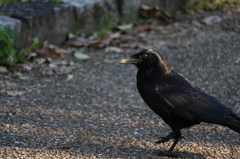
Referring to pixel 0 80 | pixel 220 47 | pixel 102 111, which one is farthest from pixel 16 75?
pixel 220 47

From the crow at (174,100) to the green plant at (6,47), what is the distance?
1.79m

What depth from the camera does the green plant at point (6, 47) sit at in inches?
183

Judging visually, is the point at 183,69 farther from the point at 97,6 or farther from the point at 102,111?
the point at 97,6

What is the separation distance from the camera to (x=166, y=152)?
3.24 meters

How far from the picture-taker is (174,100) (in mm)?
3148

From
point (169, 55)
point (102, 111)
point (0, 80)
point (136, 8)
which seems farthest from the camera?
point (136, 8)

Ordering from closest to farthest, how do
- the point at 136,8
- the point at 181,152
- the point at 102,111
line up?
the point at 181,152
the point at 102,111
the point at 136,8

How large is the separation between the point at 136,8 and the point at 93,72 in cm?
219

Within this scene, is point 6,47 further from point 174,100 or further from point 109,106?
point 174,100

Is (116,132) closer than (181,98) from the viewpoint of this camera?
No

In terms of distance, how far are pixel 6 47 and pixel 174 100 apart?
2.36m

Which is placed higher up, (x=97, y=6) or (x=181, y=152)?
(x=97, y=6)

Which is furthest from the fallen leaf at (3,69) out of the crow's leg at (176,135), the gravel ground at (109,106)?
the crow's leg at (176,135)

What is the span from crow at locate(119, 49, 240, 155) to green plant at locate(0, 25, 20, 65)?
179cm
